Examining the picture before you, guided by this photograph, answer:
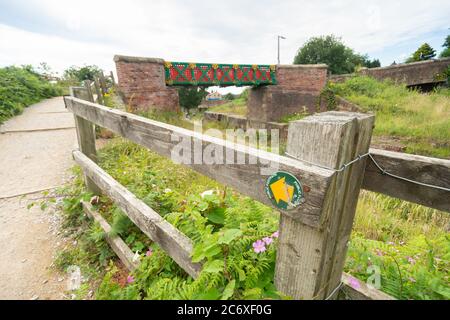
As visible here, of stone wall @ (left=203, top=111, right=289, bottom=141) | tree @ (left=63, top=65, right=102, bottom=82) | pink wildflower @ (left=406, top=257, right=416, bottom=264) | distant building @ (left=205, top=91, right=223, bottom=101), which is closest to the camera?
pink wildflower @ (left=406, top=257, right=416, bottom=264)

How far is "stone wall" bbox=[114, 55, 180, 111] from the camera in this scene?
9.14m

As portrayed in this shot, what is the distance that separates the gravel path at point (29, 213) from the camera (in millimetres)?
2240

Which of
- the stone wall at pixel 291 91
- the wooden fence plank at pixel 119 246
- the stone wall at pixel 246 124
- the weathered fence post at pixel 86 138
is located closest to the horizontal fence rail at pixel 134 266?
the wooden fence plank at pixel 119 246

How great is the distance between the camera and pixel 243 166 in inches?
40.6

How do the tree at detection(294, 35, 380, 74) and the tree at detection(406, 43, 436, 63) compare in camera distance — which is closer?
the tree at detection(294, 35, 380, 74)

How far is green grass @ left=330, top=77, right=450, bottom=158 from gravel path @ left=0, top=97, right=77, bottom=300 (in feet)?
38.6

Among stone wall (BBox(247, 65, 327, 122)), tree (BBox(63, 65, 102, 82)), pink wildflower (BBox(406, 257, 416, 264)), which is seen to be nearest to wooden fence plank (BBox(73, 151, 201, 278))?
pink wildflower (BBox(406, 257, 416, 264))

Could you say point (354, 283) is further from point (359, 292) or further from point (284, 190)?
A: point (284, 190)

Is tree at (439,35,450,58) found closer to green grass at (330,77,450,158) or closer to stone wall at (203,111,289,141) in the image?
A: green grass at (330,77,450,158)

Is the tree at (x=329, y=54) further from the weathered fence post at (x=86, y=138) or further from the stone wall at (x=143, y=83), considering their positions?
the weathered fence post at (x=86, y=138)

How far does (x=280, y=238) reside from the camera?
1.02 m

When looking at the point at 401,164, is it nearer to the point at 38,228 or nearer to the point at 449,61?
the point at 38,228

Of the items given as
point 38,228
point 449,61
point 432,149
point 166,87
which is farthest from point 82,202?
point 449,61

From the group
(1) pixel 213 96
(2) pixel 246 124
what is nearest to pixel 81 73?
(2) pixel 246 124
